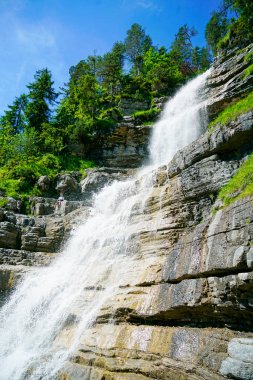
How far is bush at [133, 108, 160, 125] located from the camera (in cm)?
4079

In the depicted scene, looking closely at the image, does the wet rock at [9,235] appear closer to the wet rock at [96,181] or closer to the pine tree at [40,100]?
the wet rock at [96,181]

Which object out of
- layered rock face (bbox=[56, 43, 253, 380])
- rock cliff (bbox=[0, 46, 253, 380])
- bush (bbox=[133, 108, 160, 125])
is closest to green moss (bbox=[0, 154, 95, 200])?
bush (bbox=[133, 108, 160, 125])

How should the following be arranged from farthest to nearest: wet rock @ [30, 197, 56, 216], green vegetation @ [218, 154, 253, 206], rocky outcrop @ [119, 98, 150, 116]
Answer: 1. rocky outcrop @ [119, 98, 150, 116]
2. wet rock @ [30, 197, 56, 216]
3. green vegetation @ [218, 154, 253, 206]

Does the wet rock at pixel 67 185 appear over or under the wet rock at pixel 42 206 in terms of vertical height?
over

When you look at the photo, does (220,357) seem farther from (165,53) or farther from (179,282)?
(165,53)

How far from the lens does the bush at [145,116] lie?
1606 inches

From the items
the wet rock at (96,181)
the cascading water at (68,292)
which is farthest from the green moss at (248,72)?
the wet rock at (96,181)

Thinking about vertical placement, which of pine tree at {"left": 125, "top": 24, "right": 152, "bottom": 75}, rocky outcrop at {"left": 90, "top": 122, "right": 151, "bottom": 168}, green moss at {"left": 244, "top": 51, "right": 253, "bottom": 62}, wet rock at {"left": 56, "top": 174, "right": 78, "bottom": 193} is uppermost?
pine tree at {"left": 125, "top": 24, "right": 152, "bottom": 75}

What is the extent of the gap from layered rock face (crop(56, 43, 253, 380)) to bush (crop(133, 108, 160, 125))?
2370 cm

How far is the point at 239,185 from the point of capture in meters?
14.5

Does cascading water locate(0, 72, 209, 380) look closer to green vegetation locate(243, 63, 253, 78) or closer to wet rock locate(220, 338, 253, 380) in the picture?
wet rock locate(220, 338, 253, 380)

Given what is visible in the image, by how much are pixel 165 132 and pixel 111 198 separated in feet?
39.3

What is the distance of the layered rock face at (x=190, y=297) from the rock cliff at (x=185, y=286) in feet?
0.12

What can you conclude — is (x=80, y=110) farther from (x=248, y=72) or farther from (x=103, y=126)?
(x=248, y=72)
